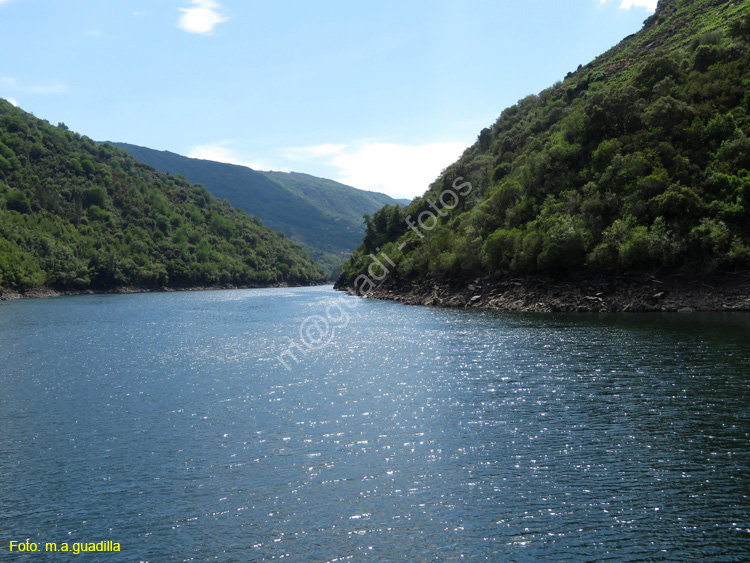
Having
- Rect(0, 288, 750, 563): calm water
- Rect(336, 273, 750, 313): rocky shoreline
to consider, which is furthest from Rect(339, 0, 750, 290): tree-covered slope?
Rect(0, 288, 750, 563): calm water

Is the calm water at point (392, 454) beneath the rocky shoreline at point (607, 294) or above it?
beneath

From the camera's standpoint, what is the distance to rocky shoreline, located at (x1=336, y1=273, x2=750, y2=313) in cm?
7594

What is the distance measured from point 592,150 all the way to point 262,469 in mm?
99812

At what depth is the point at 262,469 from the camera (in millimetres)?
25016

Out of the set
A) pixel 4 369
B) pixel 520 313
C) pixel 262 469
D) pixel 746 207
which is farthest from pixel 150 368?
pixel 746 207

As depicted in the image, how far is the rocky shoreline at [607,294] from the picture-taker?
7594cm

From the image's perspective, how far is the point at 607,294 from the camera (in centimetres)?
8569

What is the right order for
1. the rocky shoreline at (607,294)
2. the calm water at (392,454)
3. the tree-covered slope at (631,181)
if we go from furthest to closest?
the tree-covered slope at (631,181) < the rocky shoreline at (607,294) < the calm water at (392,454)

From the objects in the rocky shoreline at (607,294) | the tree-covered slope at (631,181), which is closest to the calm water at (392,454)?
the rocky shoreline at (607,294)

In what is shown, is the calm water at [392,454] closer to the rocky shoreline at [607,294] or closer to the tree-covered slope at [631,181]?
the rocky shoreline at [607,294]

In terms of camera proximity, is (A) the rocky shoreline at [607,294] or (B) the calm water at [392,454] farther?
(A) the rocky shoreline at [607,294]

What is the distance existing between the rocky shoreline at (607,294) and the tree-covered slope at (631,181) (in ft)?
6.36

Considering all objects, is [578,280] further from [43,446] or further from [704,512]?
[43,446]

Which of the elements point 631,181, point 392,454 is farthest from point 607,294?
point 392,454
